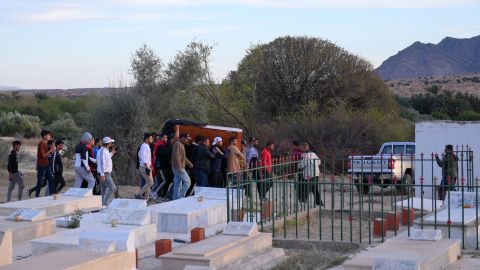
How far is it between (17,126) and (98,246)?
45539mm

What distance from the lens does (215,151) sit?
18.3 m

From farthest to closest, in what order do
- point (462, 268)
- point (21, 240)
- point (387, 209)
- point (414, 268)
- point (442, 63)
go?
1. point (442, 63)
2. point (387, 209)
3. point (21, 240)
4. point (462, 268)
5. point (414, 268)

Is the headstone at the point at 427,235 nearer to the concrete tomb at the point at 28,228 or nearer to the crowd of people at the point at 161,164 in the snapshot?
the crowd of people at the point at 161,164

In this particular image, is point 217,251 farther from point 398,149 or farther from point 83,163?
point 398,149

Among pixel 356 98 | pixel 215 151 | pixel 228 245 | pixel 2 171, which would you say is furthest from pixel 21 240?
pixel 356 98

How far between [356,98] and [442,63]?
118 m

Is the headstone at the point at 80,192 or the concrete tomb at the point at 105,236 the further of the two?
the headstone at the point at 80,192

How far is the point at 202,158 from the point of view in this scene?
1778 cm

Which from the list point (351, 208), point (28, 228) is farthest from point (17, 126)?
point (351, 208)

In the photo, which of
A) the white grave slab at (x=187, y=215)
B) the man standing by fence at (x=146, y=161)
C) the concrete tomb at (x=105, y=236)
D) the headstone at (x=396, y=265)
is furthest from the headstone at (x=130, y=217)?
the man standing by fence at (x=146, y=161)

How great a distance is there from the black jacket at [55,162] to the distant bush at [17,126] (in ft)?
117

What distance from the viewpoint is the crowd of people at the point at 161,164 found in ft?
56.3

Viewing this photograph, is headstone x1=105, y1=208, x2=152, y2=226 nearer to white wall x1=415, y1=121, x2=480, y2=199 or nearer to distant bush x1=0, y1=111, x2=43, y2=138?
A: white wall x1=415, y1=121, x2=480, y2=199

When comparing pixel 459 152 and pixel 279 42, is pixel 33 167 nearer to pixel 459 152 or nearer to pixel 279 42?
pixel 279 42
